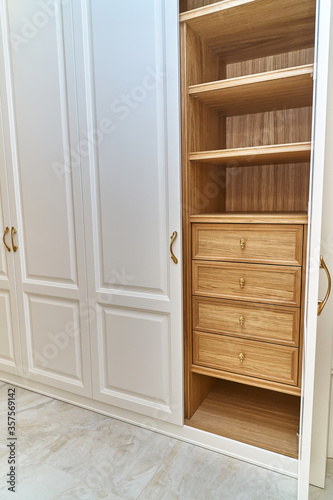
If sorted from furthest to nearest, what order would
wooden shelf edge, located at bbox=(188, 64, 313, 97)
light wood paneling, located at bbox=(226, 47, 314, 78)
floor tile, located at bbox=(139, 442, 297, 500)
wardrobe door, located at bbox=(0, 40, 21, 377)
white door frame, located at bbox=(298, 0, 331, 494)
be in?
wardrobe door, located at bbox=(0, 40, 21, 377) → light wood paneling, located at bbox=(226, 47, 314, 78) → floor tile, located at bbox=(139, 442, 297, 500) → wooden shelf edge, located at bbox=(188, 64, 313, 97) → white door frame, located at bbox=(298, 0, 331, 494)

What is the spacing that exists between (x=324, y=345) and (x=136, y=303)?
0.87 metres

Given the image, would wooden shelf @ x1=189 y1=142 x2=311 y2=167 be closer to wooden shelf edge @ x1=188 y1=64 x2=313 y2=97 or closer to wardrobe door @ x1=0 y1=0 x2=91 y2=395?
wooden shelf edge @ x1=188 y1=64 x2=313 y2=97

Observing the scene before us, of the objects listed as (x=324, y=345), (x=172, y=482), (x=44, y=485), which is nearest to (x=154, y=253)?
(x=324, y=345)

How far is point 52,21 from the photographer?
1.69 m

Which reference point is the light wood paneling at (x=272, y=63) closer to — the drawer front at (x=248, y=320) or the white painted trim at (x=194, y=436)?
the drawer front at (x=248, y=320)

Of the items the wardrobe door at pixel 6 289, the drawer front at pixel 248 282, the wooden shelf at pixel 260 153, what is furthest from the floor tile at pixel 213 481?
the wooden shelf at pixel 260 153

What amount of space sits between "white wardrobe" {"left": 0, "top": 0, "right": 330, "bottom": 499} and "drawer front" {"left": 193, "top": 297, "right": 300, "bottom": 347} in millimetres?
127

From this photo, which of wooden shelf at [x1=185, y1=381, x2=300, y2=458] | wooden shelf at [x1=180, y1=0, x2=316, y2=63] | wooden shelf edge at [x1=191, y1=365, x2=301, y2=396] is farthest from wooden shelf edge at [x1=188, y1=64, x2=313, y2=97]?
wooden shelf at [x1=185, y1=381, x2=300, y2=458]

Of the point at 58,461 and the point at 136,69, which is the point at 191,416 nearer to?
the point at 58,461

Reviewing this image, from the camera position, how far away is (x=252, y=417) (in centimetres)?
173

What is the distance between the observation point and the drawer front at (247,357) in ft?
4.71

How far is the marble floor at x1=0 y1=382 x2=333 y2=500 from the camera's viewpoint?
1405mm

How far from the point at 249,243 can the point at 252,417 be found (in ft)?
3.06

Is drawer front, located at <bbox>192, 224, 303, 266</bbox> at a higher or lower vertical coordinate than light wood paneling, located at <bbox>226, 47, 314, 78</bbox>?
lower
